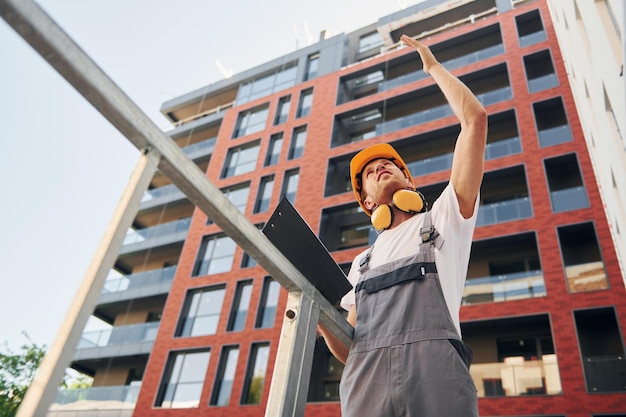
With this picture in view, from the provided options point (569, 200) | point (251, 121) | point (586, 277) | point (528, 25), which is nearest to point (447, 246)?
point (586, 277)

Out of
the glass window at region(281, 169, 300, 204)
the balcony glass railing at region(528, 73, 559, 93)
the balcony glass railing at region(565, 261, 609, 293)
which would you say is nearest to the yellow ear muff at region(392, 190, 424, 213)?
the balcony glass railing at region(565, 261, 609, 293)

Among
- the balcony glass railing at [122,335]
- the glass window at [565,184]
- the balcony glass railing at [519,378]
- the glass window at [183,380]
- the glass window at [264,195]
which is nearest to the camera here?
the balcony glass railing at [519,378]

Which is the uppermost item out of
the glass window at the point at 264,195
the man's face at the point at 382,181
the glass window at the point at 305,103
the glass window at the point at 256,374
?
the glass window at the point at 305,103

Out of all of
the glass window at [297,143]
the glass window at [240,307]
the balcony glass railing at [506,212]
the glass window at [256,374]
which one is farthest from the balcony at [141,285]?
the balcony glass railing at [506,212]

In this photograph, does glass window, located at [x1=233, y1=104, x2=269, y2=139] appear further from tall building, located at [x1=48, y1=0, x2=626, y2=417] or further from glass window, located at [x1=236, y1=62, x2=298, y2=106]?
glass window, located at [x1=236, y1=62, x2=298, y2=106]

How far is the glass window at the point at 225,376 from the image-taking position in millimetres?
18797

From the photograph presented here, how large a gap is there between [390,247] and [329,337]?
545 mm

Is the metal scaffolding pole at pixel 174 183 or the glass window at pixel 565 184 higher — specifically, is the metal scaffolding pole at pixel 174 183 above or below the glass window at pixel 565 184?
below

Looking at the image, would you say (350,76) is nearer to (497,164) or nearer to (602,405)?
(497,164)

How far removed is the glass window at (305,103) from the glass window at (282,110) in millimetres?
811

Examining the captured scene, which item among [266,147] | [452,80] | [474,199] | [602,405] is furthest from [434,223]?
[266,147]

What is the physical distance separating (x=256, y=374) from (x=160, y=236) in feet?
38.5

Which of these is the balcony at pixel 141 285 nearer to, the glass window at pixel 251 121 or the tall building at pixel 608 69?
the glass window at pixel 251 121

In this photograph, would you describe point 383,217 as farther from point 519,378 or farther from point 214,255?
point 214,255
